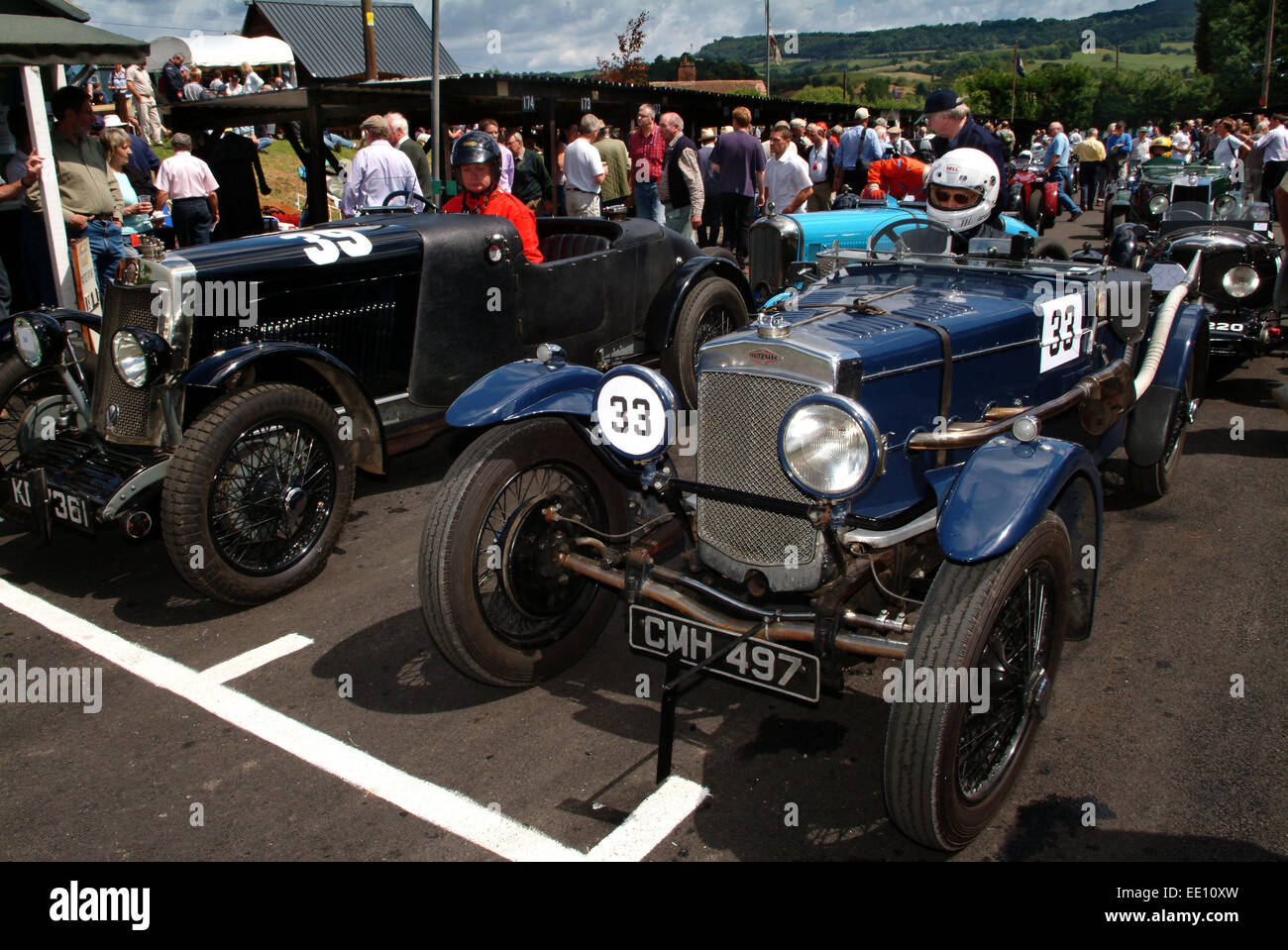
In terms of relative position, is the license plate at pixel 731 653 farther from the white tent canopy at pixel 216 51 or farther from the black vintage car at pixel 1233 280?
the white tent canopy at pixel 216 51

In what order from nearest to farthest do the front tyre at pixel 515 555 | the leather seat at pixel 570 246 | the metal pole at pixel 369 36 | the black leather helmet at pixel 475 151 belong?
the front tyre at pixel 515 555, the black leather helmet at pixel 475 151, the leather seat at pixel 570 246, the metal pole at pixel 369 36

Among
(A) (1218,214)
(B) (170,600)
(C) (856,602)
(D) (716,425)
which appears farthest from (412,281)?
(A) (1218,214)

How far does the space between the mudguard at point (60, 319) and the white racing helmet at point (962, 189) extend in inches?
162

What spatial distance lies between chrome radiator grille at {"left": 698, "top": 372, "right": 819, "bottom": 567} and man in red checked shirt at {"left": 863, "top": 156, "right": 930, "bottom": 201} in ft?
25.9

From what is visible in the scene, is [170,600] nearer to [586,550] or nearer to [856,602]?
[586,550]

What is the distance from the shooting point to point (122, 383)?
170 inches

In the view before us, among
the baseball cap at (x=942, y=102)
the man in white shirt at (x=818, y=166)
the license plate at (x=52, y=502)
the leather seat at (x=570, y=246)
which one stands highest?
the man in white shirt at (x=818, y=166)

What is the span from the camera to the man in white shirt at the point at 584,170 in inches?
400

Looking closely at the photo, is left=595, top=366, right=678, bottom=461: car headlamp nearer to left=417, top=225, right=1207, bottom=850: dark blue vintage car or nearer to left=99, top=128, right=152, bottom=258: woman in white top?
left=417, top=225, right=1207, bottom=850: dark blue vintage car

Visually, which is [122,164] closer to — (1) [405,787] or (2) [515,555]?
(2) [515,555]

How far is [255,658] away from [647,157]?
8764 mm

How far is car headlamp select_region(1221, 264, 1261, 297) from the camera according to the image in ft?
21.9

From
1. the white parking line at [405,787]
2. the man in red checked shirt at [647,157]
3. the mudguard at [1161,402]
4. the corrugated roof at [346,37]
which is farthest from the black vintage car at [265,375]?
the corrugated roof at [346,37]

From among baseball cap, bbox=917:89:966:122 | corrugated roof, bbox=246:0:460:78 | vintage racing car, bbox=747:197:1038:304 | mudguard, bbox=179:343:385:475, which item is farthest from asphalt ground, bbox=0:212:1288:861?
corrugated roof, bbox=246:0:460:78
